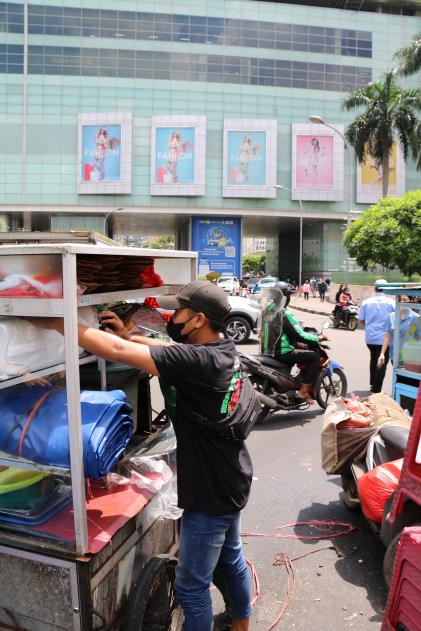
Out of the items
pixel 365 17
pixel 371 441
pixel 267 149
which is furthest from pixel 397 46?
pixel 371 441

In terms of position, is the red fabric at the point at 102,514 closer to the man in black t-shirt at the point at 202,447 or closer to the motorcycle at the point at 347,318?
the man in black t-shirt at the point at 202,447

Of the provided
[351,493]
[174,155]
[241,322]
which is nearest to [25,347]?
[351,493]

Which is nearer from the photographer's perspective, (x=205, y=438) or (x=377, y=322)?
(x=205, y=438)

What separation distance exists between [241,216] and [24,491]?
142 ft

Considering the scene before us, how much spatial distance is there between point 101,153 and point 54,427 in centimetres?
4393

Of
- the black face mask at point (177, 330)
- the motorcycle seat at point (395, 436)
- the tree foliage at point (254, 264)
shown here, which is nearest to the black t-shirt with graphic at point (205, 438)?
the black face mask at point (177, 330)

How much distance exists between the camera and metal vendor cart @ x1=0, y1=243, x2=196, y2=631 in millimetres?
2008

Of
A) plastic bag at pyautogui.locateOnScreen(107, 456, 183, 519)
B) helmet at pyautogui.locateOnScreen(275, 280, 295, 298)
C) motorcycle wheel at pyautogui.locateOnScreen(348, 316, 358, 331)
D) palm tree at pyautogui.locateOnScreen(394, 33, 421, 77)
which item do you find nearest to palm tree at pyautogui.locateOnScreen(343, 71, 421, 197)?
palm tree at pyautogui.locateOnScreen(394, 33, 421, 77)

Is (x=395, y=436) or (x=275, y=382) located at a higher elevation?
(x=395, y=436)

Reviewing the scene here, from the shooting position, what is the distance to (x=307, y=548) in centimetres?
370

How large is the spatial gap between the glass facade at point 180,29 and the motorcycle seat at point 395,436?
47.6 metres

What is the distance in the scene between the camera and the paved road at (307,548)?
2973mm

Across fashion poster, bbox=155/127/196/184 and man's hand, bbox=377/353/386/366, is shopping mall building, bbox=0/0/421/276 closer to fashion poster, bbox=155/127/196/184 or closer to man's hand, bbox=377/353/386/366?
fashion poster, bbox=155/127/196/184

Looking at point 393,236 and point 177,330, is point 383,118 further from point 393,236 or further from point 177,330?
point 177,330
